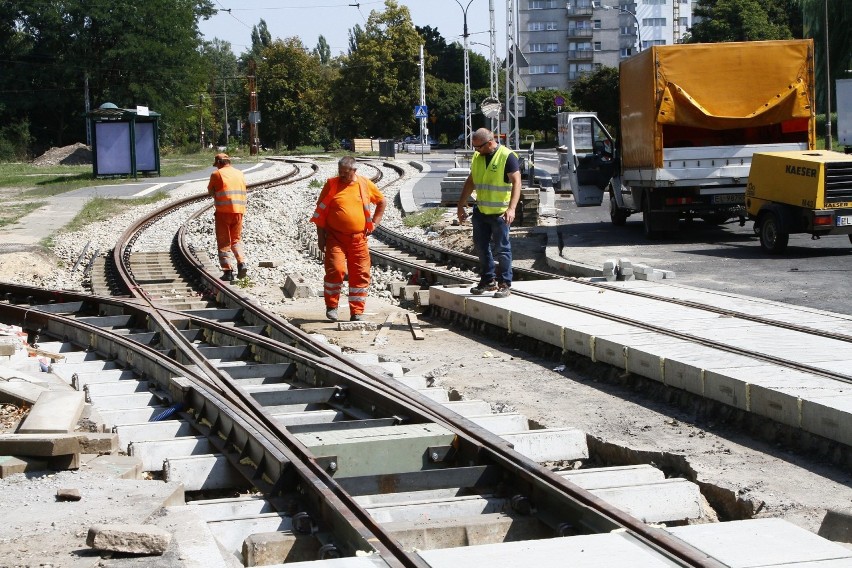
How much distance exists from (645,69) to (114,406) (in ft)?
46.6

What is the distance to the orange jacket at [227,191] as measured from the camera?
608 inches

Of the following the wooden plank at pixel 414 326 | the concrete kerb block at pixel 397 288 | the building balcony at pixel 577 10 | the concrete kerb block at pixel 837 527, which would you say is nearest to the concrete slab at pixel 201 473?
the concrete kerb block at pixel 837 527

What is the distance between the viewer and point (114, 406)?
772 cm

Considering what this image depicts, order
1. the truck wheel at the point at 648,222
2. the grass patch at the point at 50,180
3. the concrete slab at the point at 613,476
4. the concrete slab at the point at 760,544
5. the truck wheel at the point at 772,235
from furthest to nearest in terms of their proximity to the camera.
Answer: the grass patch at the point at 50,180 < the truck wheel at the point at 648,222 < the truck wheel at the point at 772,235 < the concrete slab at the point at 613,476 < the concrete slab at the point at 760,544

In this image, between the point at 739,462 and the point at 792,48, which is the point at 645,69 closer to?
the point at 792,48

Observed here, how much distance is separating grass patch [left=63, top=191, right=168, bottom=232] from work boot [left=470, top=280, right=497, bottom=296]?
43.4ft

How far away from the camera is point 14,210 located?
28172 mm

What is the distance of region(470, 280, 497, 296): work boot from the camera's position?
1245 centimetres

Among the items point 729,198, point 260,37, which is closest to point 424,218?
point 729,198

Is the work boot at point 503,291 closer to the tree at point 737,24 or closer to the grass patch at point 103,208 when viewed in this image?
the grass patch at point 103,208

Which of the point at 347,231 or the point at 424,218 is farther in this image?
the point at 424,218

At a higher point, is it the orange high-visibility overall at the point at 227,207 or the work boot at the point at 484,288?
the orange high-visibility overall at the point at 227,207

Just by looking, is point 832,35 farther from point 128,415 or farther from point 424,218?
point 128,415

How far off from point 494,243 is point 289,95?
3353 inches
